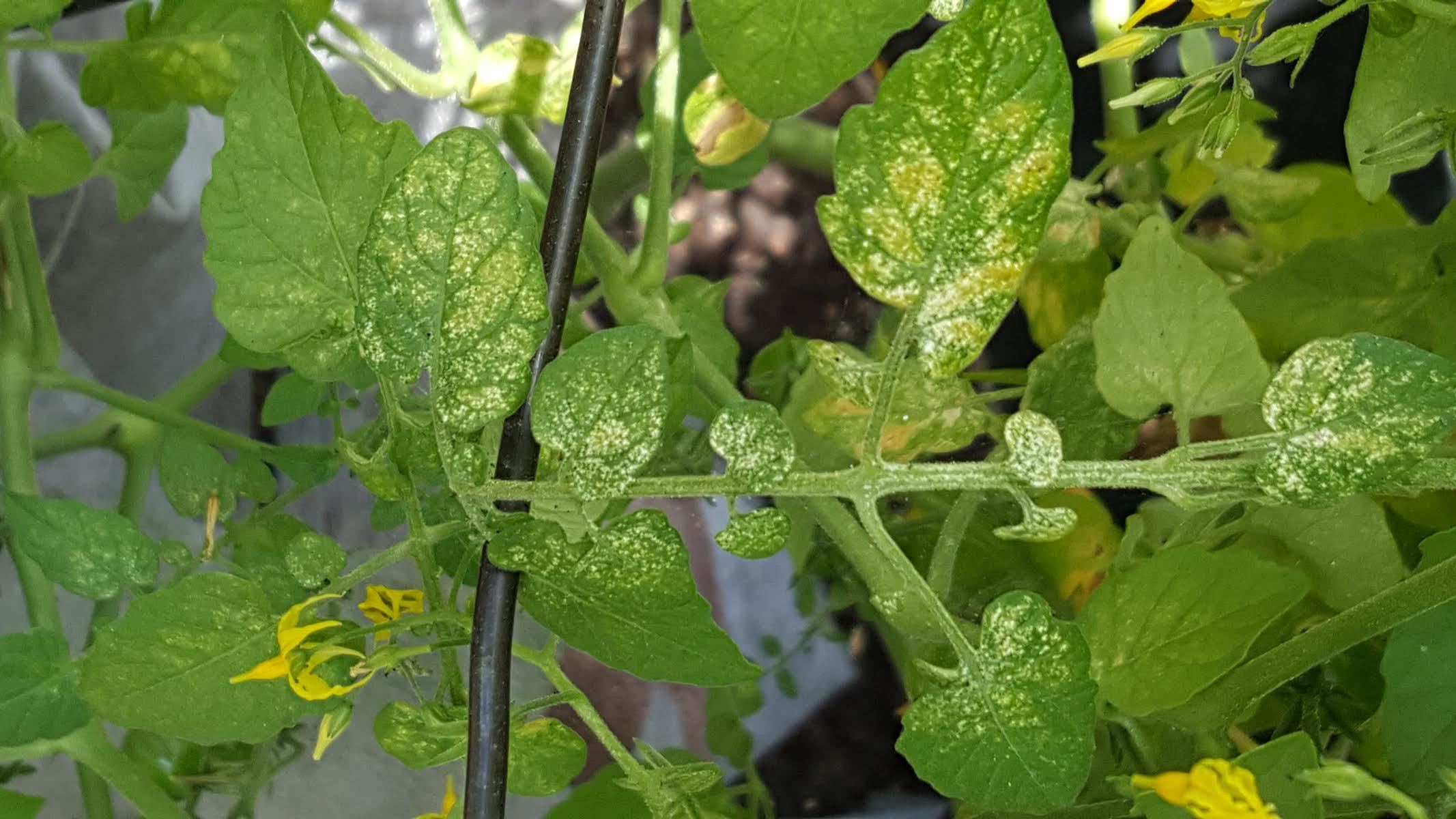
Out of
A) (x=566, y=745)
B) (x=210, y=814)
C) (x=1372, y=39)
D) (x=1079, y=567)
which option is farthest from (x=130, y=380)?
(x=1372, y=39)

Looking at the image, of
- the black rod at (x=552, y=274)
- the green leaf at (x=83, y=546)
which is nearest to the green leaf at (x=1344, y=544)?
the black rod at (x=552, y=274)

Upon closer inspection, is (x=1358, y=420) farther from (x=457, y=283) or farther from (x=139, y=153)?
(x=139, y=153)

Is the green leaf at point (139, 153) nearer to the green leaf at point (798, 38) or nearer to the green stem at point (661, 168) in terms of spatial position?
the green stem at point (661, 168)

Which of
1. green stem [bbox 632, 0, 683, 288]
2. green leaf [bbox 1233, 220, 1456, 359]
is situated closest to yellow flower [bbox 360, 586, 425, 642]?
green stem [bbox 632, 0, 683, 288]

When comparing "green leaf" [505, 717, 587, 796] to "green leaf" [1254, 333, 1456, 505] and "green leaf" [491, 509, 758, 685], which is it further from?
"green leaf" [1254, 333, 1456, 505]

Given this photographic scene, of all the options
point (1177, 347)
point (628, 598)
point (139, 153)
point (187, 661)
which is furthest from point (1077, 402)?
point (139, 153)
